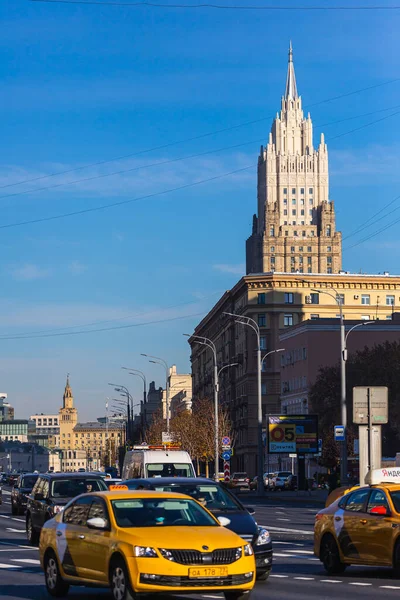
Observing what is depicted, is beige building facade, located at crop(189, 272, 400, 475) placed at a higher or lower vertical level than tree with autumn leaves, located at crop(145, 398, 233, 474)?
higher

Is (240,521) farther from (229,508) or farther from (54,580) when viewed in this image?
(54,580)

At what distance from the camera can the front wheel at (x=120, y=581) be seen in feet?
45.6

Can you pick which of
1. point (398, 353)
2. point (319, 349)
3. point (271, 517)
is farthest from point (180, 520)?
point (319, 349)

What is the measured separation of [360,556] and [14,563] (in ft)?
21.5

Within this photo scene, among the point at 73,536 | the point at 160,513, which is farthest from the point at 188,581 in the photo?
the point at 73,536

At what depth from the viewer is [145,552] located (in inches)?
547

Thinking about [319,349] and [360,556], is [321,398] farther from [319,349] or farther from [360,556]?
[360,556]

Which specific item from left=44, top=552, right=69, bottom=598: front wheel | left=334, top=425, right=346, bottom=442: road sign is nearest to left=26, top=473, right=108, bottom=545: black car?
left=44, top=552, right=69, bottom=598: front wheel

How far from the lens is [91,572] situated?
593 inches

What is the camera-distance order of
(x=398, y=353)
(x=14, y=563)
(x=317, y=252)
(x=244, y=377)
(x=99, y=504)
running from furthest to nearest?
1. (x=317, y=252)
2. (x=244, y=377)
3. (x=398, y=353)
4. (x=14, y=563)
5. (x=99, y=504)

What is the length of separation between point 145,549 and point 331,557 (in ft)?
21.9

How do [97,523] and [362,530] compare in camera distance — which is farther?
[362,530]

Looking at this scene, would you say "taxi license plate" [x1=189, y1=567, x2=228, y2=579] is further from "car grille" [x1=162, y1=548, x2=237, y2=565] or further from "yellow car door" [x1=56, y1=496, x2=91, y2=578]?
"yellow car door" [x1=56, y1=496, x2=91, y2=578]

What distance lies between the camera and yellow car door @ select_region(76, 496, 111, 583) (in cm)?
1468
